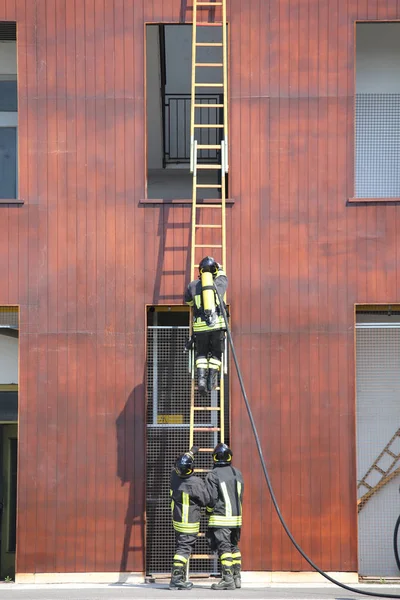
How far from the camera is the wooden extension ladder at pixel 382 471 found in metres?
15.4

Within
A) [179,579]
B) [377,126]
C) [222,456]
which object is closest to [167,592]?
[179,579]

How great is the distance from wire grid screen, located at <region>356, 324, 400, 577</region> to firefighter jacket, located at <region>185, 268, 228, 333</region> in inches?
99.8

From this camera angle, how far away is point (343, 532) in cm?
1463

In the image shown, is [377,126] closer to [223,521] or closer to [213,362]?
[213,362]

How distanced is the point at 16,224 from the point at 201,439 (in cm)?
404

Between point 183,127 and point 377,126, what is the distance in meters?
5.42

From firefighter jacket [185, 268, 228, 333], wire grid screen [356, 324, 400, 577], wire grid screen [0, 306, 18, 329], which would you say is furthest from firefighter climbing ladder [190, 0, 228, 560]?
wire grid screen [0, 306, 18, 329]

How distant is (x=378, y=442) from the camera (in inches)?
608

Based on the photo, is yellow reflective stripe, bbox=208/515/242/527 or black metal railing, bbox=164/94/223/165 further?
black metal railing, bbox=164/94/223/165

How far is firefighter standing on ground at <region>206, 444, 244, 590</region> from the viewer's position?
13.2 metres

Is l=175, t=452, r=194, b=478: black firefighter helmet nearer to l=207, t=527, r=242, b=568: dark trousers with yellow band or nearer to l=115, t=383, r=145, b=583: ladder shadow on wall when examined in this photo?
l=207, t=527, r=242, b=568: dark trousers with yellow band

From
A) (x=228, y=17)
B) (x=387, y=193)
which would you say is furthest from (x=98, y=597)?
(x=228, y=17)

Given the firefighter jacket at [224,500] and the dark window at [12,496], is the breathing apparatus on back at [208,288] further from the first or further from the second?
the dark window at [12,496]

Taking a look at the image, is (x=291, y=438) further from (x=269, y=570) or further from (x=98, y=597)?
(x=98, y=597)
